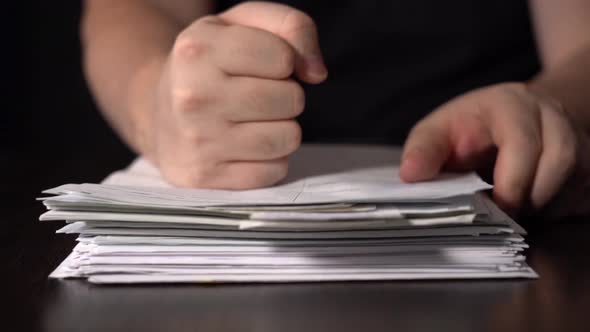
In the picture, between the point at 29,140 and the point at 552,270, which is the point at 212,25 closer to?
the point at 552,270

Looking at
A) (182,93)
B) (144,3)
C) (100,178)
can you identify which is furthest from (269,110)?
(144,3)

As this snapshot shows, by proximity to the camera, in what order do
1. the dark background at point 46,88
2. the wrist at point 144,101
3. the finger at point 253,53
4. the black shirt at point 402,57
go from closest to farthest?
the finger at point 253,53, the wrist at point 144,101, the black shirt at point 402,57, the dark background at point 46,88

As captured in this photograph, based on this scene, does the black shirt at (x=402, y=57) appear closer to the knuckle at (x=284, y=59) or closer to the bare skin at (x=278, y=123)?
the bare skin at (x=278, y=123)

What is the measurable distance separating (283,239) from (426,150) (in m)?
0.22

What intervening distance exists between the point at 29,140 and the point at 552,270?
1816 mm

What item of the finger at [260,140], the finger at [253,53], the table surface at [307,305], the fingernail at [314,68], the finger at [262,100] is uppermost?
the finger at [253,53]

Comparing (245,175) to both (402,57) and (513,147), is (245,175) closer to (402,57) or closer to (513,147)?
(513,147)

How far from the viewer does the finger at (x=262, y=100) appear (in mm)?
684

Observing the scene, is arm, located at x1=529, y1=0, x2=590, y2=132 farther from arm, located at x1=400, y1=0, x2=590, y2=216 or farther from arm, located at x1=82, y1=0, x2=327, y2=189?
arm, located at x1=82, y1=0, x2=327, y2=189

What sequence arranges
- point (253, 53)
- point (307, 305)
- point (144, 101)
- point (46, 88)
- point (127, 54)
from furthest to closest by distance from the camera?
point (46, 88), point (127, 54), point (144, 101), point (253, 53), point (307, 305)

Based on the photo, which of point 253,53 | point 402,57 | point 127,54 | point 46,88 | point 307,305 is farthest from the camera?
point 46,88

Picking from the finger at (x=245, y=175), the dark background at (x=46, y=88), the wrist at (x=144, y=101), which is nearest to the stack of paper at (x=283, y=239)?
the finger at (x=245, y=175)

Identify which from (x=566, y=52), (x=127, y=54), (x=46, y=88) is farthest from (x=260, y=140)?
(x=46, y=88)

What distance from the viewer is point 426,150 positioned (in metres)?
0.72
